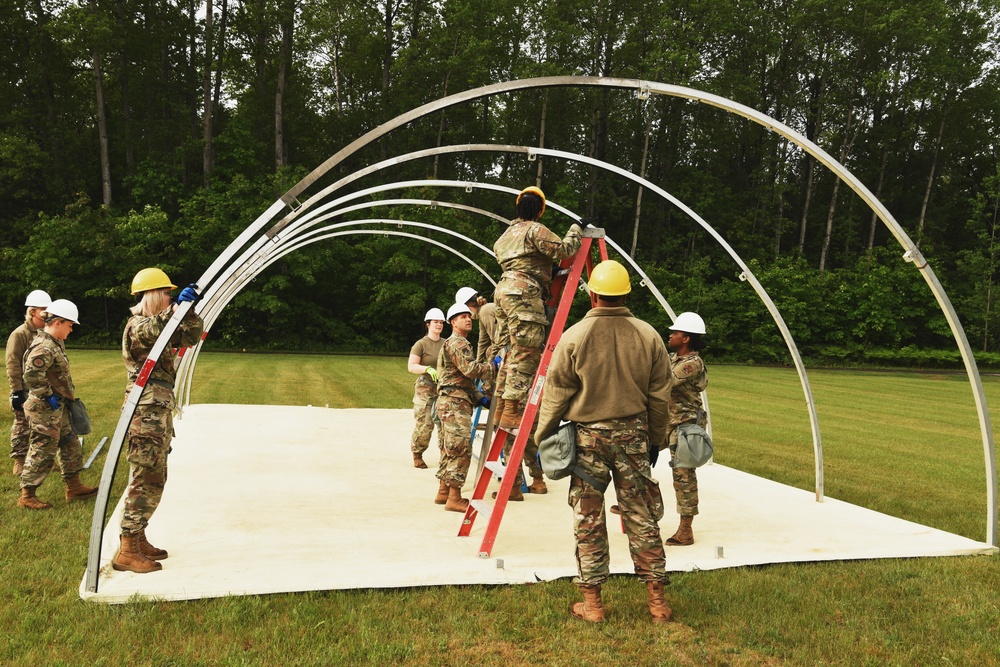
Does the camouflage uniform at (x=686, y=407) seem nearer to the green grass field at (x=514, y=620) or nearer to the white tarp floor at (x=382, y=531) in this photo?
the white tarp floor at (x=382, y=531)

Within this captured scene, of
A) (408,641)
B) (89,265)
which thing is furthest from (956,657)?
(89,265)

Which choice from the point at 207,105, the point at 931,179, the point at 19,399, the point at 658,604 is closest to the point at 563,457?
the point at 658,604

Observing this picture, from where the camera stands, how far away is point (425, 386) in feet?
31.3

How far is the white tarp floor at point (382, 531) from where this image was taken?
16.5 ft

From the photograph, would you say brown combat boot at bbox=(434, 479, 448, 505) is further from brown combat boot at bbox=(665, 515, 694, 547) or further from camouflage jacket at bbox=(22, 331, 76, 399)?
camouflage jacket at bbox=(22, 331, 76, 399)

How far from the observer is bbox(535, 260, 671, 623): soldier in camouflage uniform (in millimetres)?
4566

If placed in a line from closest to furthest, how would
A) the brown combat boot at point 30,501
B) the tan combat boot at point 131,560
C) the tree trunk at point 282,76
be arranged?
the tan combat boot at point 131,560 < the brown combat boot at point 30,501 < the tree trunk at point 282,76

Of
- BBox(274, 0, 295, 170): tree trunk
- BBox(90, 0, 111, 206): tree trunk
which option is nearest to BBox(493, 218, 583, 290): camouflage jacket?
BBox(274, 0, 295, 170): tree trunk

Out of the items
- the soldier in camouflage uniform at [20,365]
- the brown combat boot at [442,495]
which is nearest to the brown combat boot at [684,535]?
the brown combat boot at [442,495]

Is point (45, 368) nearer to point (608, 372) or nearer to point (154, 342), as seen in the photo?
point (154, 342)

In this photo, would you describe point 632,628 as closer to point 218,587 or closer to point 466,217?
point 218,587

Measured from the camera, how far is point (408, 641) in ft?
13.6

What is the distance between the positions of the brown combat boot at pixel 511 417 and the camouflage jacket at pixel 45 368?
13.8ft

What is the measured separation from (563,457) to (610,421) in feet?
1.26
